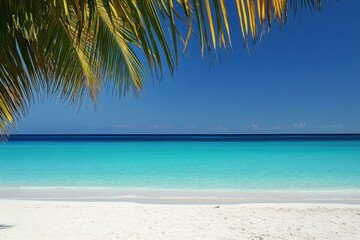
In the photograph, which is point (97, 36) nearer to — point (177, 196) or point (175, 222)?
point (175, 222)

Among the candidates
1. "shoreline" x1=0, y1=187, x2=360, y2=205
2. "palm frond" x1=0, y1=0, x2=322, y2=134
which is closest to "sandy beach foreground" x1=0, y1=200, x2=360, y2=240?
"shoreline" x1=0, y1=187, x2=360, y2=205

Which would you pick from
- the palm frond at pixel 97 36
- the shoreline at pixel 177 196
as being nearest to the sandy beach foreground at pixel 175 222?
the shoreline at pixel 177 196

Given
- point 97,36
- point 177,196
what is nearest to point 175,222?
point 177,196

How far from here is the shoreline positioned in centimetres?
734

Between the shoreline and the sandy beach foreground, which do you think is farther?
the shoreline

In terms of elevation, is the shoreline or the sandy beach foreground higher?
the sandy beach foreground

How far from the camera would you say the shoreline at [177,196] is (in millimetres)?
7336

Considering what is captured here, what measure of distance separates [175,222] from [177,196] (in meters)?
3.19

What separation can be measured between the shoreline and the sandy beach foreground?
1.34 m

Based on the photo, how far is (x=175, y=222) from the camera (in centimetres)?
491

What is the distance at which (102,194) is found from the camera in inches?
337

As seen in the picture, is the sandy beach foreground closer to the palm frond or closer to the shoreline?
the shoreline

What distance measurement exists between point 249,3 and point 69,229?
14.4 ft

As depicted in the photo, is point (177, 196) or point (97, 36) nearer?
point (97, 36)
